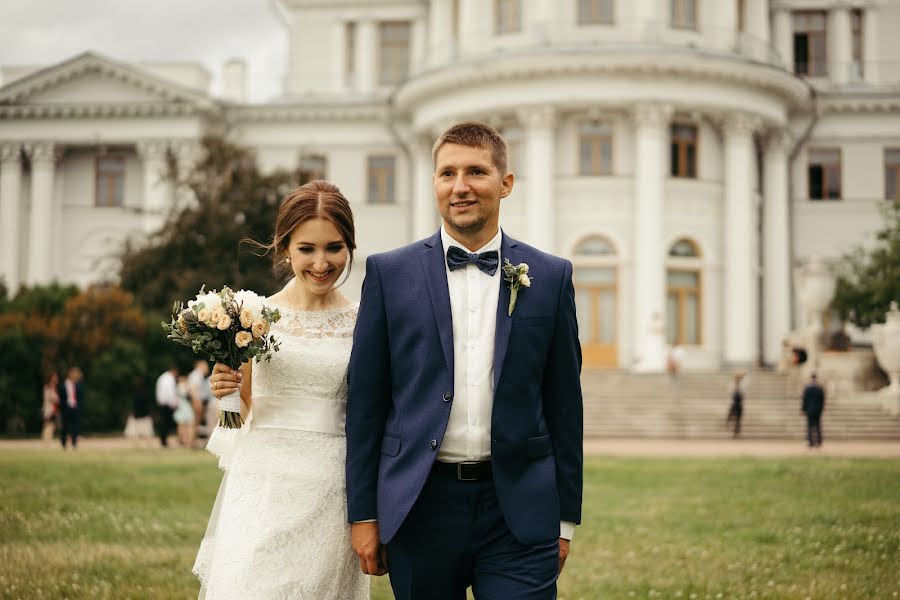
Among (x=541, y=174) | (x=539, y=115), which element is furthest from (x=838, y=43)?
(x=541, y=174)

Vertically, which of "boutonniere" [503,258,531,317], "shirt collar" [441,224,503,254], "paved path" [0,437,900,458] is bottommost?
"paved path" [0,437,900,458]

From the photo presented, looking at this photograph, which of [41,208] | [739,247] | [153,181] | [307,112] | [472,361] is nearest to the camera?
[472,361]

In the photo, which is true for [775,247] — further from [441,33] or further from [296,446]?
[296,446]

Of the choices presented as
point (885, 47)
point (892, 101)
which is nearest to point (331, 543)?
point (892, 101)

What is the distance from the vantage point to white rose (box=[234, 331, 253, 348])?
15.5 feet

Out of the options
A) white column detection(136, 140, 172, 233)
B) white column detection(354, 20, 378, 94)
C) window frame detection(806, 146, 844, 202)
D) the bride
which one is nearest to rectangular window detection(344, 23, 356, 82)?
white column detection(354, 20, 378, 94)

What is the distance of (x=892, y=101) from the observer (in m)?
42.6

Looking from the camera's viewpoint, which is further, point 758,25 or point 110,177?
point 110,177

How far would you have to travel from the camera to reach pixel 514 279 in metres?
4.44

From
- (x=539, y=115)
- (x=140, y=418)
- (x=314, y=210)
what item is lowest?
(x=140, y=418)

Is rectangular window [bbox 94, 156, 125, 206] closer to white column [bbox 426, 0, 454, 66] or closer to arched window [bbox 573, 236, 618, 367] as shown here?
white column [bbox 426, 0, 454, 66]

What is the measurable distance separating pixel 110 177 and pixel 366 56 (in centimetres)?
1149

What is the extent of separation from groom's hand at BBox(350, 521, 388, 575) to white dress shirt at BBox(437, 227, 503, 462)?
421 mm

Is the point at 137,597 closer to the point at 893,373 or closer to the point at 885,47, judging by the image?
the point at 893,373
